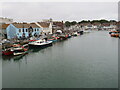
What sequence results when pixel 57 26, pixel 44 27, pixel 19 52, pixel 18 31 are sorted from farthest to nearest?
1. pixel 57 26
2. pixel 44 27
3. pixel 18 31
4. pixel 19 52

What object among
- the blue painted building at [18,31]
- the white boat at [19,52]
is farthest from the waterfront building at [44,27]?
the white boat at [19,52]

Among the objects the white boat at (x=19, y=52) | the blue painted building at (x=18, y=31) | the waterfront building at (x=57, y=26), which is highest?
the waterfront building at (x=57, y=26)

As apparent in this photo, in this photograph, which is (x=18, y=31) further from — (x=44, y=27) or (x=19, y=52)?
(x=19, y=52)

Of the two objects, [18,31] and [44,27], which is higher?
[44,27]

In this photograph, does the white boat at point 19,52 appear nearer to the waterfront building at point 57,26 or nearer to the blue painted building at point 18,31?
the blue painted building at point 18,31

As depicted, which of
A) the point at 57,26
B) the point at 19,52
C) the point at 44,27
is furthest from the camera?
the point at 57,26

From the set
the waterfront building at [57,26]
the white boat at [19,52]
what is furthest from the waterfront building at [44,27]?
the white boat at [19,52]

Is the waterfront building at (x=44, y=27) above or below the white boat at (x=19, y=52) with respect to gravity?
above

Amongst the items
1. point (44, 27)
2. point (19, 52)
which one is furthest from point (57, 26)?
point (19, 52)

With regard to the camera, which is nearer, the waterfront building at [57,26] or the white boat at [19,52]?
the white boat at [19,52]

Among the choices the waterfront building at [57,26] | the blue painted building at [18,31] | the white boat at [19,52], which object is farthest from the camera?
the waterfront building at [57,26]

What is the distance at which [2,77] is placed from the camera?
1294cm

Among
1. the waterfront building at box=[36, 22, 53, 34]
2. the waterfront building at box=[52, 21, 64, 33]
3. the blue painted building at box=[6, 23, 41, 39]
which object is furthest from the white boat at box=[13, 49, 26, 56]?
the waterfront building at box=[52, 21, 64, 33]

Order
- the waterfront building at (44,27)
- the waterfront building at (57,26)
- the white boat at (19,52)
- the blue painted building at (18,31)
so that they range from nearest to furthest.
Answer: the white boat at (19,52) → the blue painted building at (18,31) → the waterfront building at (44,27) → the waterfront building at (57,26)
